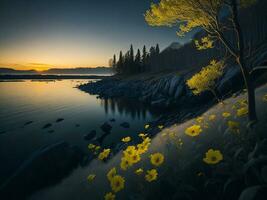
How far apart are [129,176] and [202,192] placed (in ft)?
10.8

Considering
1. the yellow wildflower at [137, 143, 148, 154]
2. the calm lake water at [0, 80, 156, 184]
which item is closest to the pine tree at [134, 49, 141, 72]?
the calm lake water at [0, 80, 156, 184]

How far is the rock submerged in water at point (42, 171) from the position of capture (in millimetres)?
10409

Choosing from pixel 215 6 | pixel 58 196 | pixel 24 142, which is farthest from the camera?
pixel 24 142

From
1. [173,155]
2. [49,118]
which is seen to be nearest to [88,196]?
[173,155]

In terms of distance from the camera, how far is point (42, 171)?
1170 cm

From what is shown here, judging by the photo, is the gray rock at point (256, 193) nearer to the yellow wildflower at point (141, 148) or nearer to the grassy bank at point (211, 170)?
the grassy bank at point (211, 170)

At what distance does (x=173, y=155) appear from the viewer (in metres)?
6.95

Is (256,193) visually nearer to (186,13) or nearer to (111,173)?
(111,173)

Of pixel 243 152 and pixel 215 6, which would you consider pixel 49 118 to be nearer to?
pixel 215 6

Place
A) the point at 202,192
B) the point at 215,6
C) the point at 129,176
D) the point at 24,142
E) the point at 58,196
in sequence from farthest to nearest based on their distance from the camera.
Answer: the point at 24,142
the point at 58,196
the point at 215,6
the point at 129,176
the point at 202,192

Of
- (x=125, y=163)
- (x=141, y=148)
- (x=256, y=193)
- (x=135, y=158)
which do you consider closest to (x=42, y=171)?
(x=141, y=148)

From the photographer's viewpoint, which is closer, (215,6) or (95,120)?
(215,6)

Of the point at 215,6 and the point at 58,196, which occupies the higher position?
Result: the point at 215,6

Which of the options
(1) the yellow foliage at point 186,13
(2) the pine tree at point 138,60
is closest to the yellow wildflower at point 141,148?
(1) the yellow foliage at point 186,13
